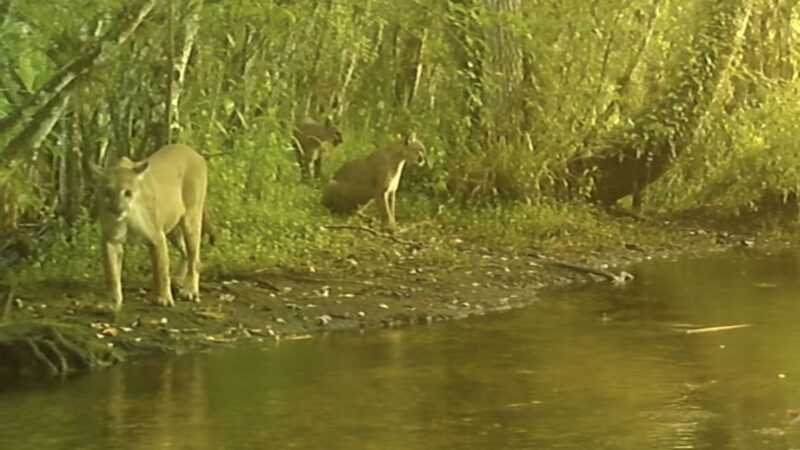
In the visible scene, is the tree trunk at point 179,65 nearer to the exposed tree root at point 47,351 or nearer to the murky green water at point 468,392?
the murky green water at point 468,392

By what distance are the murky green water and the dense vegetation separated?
270 centimetres

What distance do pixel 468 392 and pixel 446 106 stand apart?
36.3 feet

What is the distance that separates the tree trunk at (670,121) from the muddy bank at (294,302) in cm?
352

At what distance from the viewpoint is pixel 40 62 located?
14.0 m

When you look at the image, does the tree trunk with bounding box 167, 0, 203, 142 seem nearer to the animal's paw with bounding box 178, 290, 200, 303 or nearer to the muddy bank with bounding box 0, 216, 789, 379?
the muddy bank with bounding box 0, 216, 789, 379

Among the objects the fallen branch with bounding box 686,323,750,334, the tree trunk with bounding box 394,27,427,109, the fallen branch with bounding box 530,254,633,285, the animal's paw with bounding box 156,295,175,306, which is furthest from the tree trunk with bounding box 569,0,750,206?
the animal's paw with bounding box 156,295,175,306

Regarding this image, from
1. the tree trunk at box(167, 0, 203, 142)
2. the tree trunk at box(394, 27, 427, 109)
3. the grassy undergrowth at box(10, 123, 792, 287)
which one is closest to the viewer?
the grassy undergrowth at box(10, 123, 792, 287)

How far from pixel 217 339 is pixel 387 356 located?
143 cm

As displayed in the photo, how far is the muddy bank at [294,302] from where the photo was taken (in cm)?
1188

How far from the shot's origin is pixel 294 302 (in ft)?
45.9

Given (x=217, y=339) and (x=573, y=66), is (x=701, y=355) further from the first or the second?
(x=573, y=66)

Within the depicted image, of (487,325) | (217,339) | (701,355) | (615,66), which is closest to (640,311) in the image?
(487,325)

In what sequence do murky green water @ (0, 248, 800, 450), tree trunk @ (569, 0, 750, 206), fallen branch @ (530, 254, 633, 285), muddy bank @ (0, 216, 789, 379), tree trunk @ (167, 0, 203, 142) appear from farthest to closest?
tree trunk @ (569, 0, 750, 206) → fallen branch @ (530, 254, 633, 285) → tree trunk @ (167, 0, 203, 142) → muddy bank @ (0, 216, 789, 379) → murky green water @ (0, 248, 800, 450)

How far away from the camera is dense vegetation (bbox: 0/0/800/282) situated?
1465 centimetres
